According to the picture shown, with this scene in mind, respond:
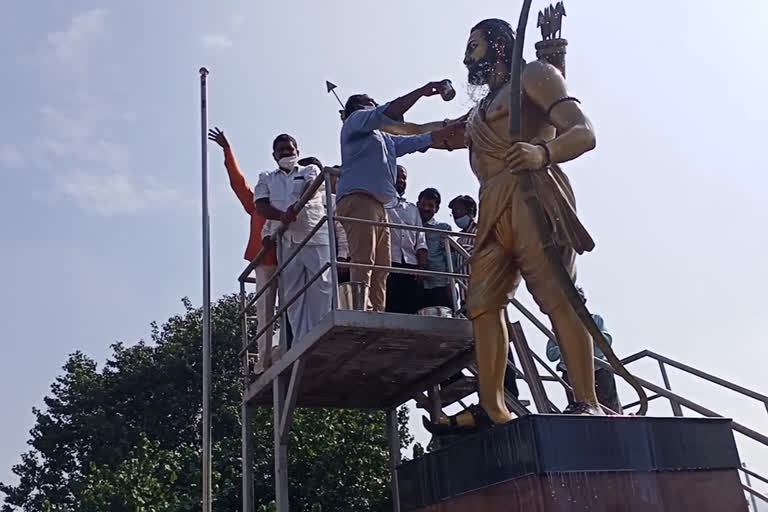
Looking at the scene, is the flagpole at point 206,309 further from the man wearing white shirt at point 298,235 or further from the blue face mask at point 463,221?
the blue face mask at point 463,221

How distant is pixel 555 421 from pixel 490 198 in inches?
59.5

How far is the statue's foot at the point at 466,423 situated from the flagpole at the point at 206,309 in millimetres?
2800

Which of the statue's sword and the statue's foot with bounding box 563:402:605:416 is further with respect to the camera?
the statue's sword

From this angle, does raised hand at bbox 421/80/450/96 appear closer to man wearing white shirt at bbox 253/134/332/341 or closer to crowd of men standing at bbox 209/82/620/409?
crowd of men standing at bbox 209/82/620/409

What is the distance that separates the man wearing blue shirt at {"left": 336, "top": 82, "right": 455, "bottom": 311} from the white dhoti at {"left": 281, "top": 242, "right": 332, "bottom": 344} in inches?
21.7

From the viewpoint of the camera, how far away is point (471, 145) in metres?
5.83

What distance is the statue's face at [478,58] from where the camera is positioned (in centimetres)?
582

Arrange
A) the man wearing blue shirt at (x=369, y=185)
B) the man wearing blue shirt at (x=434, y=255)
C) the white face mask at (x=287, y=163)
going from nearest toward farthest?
1. the man wearing blue shirt at (x=369, y=185)
2. the man wearing blue shirt at (x=434, y=255)
3. the white face mask at (x=287, y=163)

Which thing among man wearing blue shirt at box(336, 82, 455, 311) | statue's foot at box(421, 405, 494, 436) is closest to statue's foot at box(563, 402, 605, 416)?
statue's foot at box(421, 405, 494, 436)

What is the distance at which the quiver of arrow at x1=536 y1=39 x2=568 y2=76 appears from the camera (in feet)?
18.7

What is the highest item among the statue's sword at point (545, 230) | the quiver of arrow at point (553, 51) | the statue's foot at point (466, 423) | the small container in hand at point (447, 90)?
the small container in hand at point (447, 90)

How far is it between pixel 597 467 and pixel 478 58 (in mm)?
2610

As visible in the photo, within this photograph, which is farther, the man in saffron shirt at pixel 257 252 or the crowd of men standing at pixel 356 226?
the man in saffron shirt at pixel 257 252

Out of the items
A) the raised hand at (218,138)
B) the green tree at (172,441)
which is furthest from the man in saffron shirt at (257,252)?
the green tree at (172,441)
